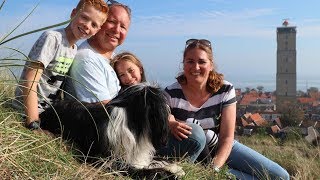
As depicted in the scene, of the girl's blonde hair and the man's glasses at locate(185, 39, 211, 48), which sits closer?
the girl's blonde hair

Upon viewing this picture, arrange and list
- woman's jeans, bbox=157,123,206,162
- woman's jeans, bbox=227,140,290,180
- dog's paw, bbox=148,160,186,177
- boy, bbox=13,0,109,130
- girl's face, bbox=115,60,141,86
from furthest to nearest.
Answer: woman's jeans, bbox=227,140,290,180, girl's face, bbox=115,60,141,86, woman's jeans, bbox=157,123,206,162, boy, bbox=13,0,109,130, dog's paw, bbox=148,160,186,177

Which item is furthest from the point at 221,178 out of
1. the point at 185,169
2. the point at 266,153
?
the point at 266,153

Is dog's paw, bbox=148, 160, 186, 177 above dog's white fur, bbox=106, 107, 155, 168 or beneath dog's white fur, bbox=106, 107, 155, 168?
beneath

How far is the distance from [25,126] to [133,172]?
0.83 metres

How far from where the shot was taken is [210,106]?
462cm

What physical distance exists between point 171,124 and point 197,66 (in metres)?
0.78

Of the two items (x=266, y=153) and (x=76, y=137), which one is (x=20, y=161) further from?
(x=266, y=153)

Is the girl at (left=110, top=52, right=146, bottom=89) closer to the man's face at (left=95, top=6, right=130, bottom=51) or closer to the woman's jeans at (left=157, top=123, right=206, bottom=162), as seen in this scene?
the man's face at (left=95, top=6, right=130, bottom=51)

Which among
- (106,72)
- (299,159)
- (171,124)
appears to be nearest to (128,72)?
(106,72)

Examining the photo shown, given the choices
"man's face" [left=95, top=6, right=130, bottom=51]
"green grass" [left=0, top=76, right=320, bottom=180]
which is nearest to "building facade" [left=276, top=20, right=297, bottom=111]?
"man's face" [left=95, top=6, right=130, bottom=51]

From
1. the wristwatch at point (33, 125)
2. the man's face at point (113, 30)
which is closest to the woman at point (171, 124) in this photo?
the man's face at point (113, 30)

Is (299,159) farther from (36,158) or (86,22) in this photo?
(36,158)

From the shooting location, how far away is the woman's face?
4.61 m

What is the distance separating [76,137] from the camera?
3.42 meters
